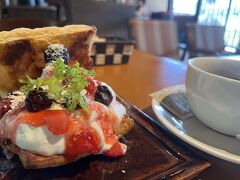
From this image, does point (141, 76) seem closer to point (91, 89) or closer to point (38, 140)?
point (91, 89)

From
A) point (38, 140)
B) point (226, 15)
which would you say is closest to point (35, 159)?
point (38, 140)

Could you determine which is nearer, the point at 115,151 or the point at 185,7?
the point at 115,151

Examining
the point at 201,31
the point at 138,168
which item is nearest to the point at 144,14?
the point at 201,31

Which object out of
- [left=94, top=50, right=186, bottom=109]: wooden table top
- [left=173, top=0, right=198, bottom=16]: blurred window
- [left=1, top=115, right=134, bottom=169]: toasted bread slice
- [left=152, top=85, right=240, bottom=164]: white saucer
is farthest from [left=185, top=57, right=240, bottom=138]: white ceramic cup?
[left=173, top=0, right=198, bottom=16]: blurred window

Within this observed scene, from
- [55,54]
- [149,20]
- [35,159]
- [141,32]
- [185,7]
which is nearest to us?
[35,159]

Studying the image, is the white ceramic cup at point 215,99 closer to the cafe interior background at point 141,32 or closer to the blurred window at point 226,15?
the cafe interior background at point 141,32

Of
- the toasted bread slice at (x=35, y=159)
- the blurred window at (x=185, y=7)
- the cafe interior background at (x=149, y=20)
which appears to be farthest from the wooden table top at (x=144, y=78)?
the blurred window at (x=185, y=7)
